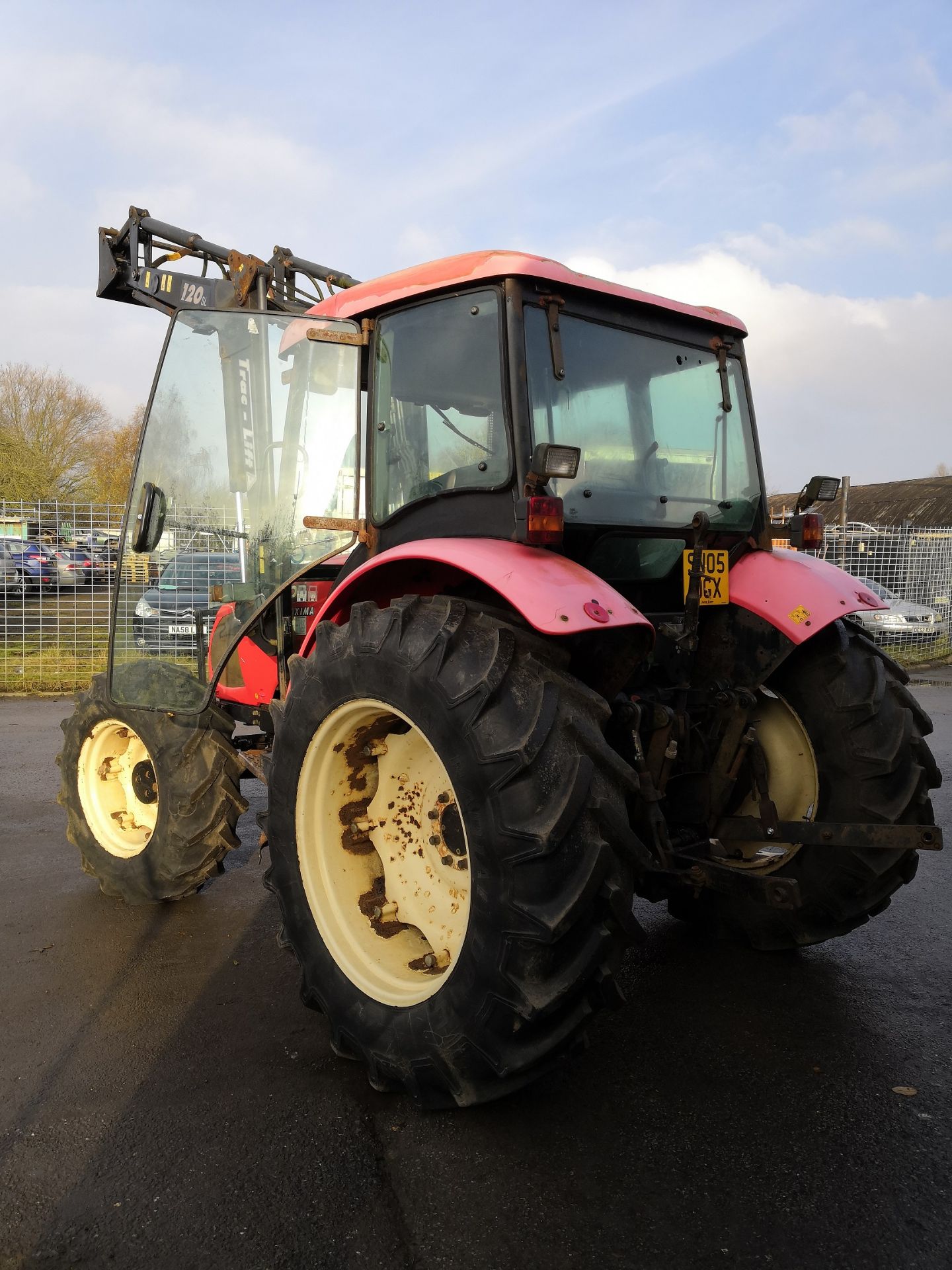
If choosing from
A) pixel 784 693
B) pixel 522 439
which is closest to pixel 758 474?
pixel 784 693

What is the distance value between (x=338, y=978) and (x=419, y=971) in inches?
9.5

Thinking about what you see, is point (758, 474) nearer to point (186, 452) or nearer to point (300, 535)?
point (300, 535)

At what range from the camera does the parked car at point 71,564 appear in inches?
454

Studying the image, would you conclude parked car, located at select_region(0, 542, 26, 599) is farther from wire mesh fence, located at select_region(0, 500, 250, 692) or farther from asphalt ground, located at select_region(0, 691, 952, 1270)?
asphalt ground, located at select_region(0, 691, 952, 1270)

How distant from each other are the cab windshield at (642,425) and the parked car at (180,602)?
1551mm

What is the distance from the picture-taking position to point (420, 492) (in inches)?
123

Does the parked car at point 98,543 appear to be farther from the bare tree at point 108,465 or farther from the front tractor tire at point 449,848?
the bare tree at point 108,465

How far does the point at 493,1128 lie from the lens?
8.31 feet

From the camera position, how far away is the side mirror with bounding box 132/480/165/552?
12.7 ft

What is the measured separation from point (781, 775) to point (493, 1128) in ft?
5.46

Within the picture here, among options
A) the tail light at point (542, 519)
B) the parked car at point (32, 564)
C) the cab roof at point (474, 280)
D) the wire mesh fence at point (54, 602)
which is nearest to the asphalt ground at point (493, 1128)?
the tail light at point (542, 519)

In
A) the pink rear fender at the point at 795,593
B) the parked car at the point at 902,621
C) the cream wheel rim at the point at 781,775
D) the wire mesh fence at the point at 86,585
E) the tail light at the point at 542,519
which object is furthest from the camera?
the parked car at the point at 902,621

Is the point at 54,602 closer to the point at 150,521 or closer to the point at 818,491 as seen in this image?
the point at 150,521

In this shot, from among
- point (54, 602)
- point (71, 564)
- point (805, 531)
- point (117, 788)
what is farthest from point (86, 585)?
point (805, 531)
